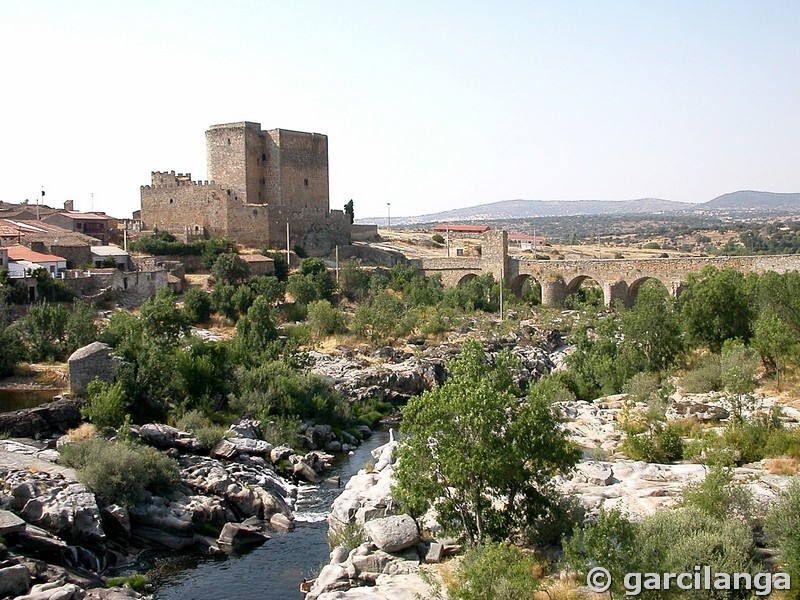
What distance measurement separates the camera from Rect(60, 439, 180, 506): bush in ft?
56.0

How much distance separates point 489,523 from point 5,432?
13.0 meters

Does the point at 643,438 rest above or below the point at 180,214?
below

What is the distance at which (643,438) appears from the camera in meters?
17.0

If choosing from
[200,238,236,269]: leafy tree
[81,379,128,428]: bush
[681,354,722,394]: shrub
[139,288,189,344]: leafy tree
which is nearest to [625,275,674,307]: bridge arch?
[200,238,236,269]: leafy tree

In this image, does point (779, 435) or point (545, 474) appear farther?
point (779, 435)

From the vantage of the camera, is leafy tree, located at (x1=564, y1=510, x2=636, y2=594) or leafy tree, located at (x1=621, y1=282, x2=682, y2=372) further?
leafy tree, located at (x1=621, y1=282, x2=682, y2=372)

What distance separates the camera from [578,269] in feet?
150

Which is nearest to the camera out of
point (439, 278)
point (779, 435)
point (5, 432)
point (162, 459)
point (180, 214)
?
point (779, 435)

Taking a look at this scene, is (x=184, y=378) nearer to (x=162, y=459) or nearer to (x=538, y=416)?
(x=162, y=459)

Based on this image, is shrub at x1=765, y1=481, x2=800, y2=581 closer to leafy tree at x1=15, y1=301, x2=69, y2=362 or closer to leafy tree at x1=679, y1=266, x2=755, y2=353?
leafy tree at x1=679, y1=266, x2=755, y2=353

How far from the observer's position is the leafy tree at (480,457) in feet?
41.3

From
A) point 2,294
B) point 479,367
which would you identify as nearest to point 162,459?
point 479,367

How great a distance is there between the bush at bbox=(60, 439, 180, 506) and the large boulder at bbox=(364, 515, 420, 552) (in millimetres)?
5733

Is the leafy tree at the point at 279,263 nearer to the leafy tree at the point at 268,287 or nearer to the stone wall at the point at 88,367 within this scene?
the leafy tree at the point at 268,287
